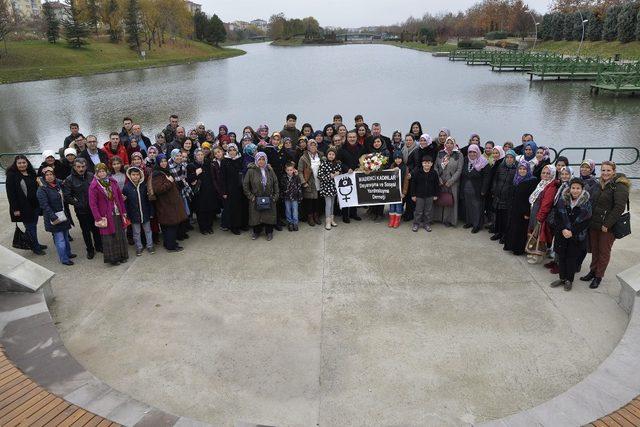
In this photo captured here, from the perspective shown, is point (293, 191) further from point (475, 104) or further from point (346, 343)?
point (475, 104)

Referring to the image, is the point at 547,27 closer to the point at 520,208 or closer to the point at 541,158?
the point at 541,158

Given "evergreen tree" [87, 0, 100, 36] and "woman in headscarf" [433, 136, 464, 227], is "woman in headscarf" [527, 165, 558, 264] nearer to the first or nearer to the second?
"woman in headscarf" [433, 136, 464, 227]

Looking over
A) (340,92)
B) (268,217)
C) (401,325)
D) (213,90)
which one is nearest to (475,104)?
(340,92)

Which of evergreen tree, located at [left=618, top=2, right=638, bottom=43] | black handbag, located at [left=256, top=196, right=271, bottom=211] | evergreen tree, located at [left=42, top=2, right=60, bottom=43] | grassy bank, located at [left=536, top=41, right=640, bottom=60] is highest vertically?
evergreen tree, located at [left=42, top=2, right=60, bottom=43]

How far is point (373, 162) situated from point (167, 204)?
3856mm

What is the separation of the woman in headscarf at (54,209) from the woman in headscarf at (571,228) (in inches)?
295

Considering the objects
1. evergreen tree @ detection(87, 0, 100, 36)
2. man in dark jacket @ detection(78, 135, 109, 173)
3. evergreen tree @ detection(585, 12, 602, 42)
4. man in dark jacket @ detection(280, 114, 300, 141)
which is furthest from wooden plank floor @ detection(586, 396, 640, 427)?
evergreen tree @ detection(87, 0, 100, 36)

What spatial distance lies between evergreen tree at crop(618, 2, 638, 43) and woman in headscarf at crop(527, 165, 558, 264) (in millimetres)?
58849

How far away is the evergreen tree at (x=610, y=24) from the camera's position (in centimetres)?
5597

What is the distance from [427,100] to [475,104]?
9.62 ft

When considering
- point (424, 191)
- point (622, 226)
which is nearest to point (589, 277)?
point (622, 226)

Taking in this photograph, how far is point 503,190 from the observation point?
7.84 meters

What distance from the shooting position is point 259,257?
305 inches

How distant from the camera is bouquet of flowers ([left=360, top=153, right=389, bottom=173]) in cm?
887
